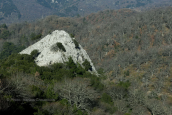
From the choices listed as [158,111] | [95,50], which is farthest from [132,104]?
[95,50]

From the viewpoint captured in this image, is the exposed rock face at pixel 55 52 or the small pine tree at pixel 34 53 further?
the small pine tree at pixel 34 53

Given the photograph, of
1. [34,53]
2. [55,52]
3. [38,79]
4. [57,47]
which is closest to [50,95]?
[38,79]

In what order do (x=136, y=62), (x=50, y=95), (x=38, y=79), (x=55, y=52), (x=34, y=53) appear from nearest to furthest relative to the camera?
1. (x=50, y=95)
2. (x=38, y=79)
3. (x=55, y=52)
4. (x=34, y=53)
5. (x=136, y=62)

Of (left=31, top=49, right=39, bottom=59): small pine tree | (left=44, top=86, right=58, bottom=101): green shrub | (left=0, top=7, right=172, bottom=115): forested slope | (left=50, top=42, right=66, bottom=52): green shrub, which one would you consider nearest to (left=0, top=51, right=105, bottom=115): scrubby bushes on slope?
(left=44, top=86, right=58, bottom=101): green shrub

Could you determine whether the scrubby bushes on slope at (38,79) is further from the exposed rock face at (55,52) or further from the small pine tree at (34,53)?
the exposed rock face at (55,52)

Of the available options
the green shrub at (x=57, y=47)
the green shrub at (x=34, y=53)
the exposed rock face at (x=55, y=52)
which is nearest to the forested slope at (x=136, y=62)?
the exposed rock face at (x=55, y=52)

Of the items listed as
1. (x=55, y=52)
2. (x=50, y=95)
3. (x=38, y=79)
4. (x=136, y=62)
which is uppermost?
(x=55, y=52)

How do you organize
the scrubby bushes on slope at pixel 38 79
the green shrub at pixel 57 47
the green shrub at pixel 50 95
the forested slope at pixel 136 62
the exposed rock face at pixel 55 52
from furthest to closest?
1. the green shrub at pixel 57 47
2. the exposed rock face at pixel 55 52
3. the forested slope at pixel 136 62
4. the green shrub at pixel 50 95
5. the scrubby bushes on slope at pixel 38 79

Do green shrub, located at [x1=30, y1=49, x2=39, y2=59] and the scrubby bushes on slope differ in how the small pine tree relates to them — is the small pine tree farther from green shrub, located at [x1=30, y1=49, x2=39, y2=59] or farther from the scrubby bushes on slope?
the scrubby bushes on slope

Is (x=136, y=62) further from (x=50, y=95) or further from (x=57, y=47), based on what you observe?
(x=50, y=95)

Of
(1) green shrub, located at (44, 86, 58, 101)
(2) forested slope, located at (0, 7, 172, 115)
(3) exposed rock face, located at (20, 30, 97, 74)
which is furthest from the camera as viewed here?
(3) exposed rock face, located at (20, 30, 97, 74)

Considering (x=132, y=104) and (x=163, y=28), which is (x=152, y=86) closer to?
(x=132, y=104)
